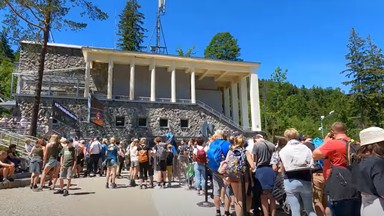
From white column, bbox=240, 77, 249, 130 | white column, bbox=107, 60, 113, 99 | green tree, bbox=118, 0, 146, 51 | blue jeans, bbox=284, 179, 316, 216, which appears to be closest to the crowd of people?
blue jeans, bbox=284, 179, 316, 216

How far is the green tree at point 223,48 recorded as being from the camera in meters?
50.8

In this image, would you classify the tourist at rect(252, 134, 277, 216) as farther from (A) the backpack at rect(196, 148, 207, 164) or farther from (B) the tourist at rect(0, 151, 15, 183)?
(B) the tourist at rect(0, 151, 15, 183)

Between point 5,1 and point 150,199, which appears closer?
point 150,199

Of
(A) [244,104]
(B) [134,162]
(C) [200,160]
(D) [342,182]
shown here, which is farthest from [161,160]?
(A) [244,104]

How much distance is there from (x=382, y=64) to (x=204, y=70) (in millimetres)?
20247

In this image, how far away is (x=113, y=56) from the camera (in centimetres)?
2906

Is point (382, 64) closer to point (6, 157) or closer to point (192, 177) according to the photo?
point (192, 177)

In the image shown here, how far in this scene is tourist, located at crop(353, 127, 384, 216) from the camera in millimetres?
2949

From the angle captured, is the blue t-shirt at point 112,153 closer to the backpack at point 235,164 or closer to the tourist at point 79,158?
the tourist at point 79,158

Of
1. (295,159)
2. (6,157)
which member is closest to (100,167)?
(6,157)

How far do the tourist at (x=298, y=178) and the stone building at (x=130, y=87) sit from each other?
1947cm

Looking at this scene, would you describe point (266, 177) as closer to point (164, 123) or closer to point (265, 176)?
point (265, 176)

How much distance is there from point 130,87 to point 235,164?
24.4 m

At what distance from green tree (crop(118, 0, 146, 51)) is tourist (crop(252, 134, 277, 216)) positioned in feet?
143
